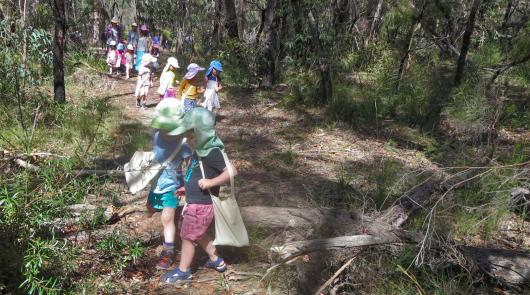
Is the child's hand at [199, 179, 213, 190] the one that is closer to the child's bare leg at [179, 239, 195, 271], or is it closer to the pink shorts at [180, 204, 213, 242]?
the pink shorts at [180, 204, 213, 242]

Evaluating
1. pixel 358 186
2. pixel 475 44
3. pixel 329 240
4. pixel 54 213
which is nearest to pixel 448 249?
pixel 329 240

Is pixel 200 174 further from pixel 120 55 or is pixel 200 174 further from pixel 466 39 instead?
pixel 120 55

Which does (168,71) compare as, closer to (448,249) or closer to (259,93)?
(259,93)

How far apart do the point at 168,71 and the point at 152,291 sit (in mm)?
5147

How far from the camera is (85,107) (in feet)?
25.6

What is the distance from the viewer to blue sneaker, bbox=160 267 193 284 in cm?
358

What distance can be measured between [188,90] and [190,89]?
35mm

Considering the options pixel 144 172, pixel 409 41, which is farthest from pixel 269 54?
pixel 144 172

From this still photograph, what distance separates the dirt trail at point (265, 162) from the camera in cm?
369

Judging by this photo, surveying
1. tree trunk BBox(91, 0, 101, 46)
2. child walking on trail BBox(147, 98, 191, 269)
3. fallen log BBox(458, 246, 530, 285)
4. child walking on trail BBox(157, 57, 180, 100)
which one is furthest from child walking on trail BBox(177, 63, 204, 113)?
tree trunk BBox(91, 0, 101, 46)

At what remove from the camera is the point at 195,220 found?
138 inches

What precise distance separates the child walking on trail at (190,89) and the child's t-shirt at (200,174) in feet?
11.0

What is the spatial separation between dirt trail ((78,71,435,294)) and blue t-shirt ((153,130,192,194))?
69cm

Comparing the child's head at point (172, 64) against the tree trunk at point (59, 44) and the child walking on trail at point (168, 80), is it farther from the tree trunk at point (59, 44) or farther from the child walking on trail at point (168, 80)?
the tree trunk at point (59, 44)
